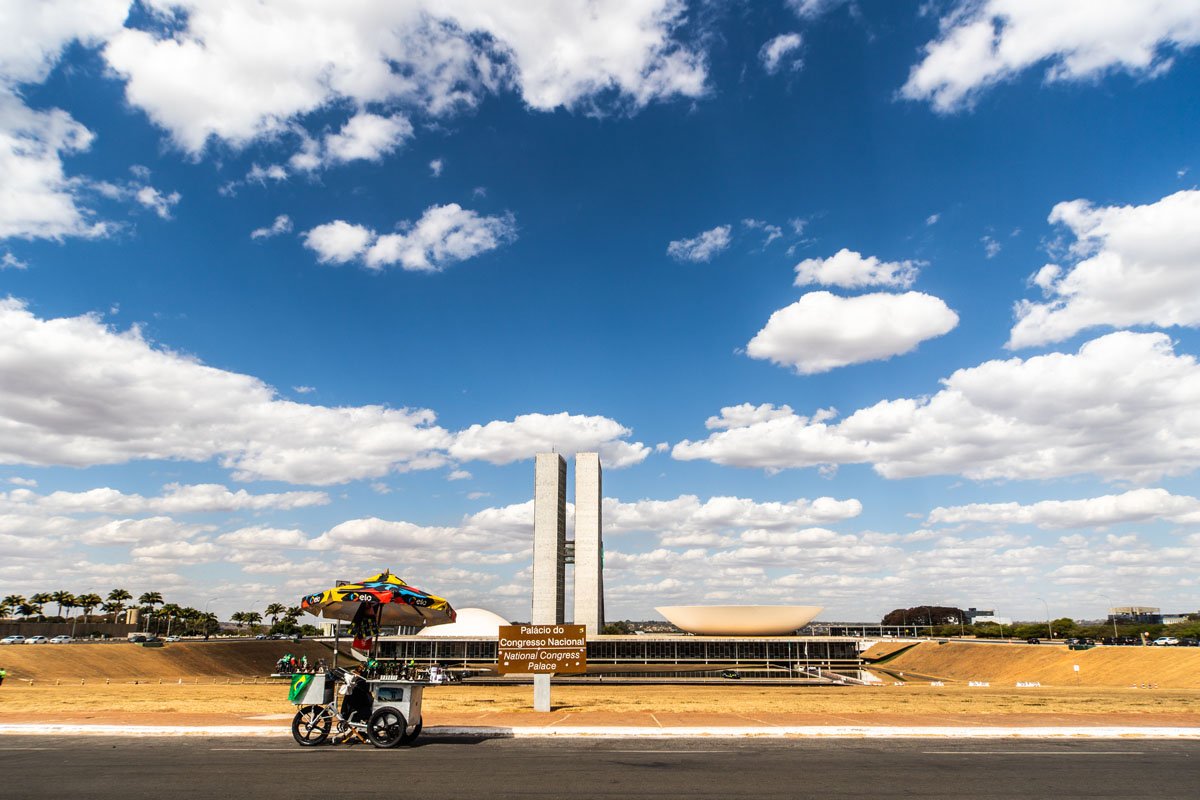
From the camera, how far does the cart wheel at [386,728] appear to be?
15.7 m

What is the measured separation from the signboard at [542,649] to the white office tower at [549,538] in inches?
3869

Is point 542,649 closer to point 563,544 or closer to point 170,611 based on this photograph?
point 563,544

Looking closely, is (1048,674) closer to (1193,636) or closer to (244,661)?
(1193,636)

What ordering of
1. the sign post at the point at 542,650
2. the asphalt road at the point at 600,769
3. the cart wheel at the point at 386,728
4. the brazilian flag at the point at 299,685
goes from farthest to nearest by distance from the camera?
the sign post at the point at 542,650 → the brazilian flag at the point at 299,685 → the cart wheel at the point at 386,728 → the asphalt road at the point at 600,769

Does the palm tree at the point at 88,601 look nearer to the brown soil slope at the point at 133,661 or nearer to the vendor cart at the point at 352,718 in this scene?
the brown soil slope at the point at 133,661

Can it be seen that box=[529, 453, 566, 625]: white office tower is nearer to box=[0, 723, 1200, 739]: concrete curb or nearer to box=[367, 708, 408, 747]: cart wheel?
box=[0, 723, 1200, 739]: concrete curb

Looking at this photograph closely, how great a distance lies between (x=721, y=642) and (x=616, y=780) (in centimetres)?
9795

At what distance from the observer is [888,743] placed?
1664cm

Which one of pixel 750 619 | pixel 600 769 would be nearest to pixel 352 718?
pixel 600 769

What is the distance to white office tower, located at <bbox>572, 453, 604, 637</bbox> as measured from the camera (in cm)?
12212

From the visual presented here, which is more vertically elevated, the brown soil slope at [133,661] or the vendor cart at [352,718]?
the vendor cart at [352,718]

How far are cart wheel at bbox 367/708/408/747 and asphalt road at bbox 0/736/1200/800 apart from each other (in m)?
0.29

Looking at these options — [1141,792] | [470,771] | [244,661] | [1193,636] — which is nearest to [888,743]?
[1141,792]

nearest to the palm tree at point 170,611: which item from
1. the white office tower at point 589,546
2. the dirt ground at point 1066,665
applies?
the white office tower at point 589,546
